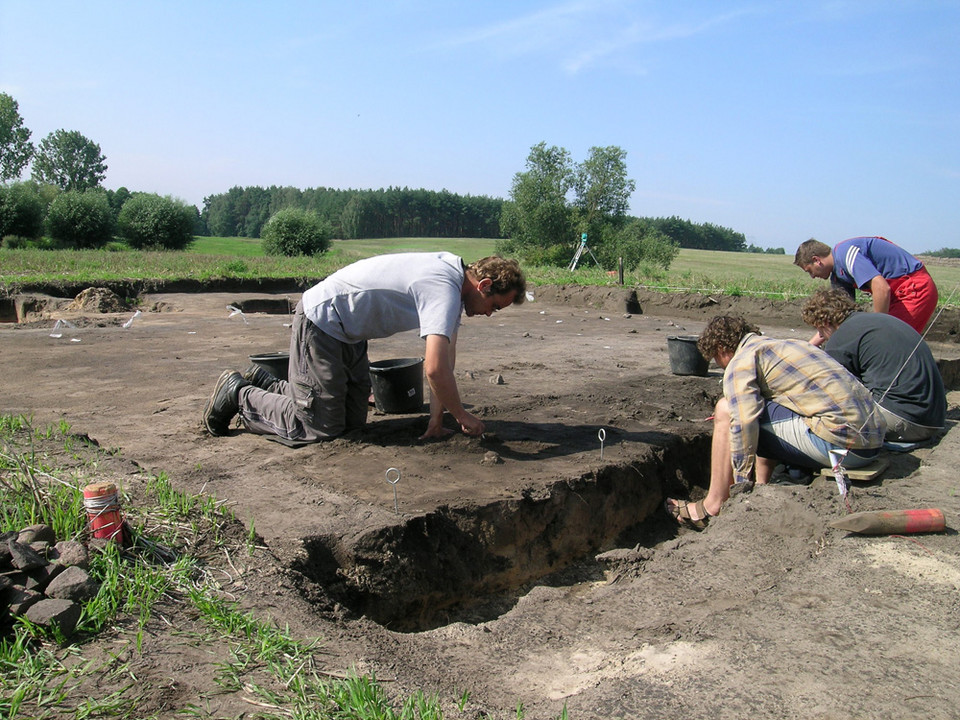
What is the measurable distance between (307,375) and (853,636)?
10.8ft

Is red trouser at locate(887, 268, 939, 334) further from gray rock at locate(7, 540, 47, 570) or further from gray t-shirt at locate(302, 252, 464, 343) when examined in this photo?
gray rock at locate(7, 540, 47, 570)

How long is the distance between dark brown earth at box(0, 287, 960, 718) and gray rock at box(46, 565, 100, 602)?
31 cm

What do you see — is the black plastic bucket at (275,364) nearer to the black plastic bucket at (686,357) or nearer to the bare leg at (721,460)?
the bare leg at (721,460)

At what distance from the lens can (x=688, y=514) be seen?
4484 millimetres

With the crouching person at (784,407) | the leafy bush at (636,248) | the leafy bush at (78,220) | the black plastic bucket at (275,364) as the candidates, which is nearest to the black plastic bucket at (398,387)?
the black plastic bucket at (275,364)

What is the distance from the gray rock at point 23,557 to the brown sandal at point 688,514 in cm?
355

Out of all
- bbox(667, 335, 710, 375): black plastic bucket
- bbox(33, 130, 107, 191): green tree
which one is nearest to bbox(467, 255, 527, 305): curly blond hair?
bbox(667, 335, 710, 375): black plastic bucket

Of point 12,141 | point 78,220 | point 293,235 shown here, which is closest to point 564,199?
point 293,235

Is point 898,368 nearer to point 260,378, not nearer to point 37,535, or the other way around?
point 260,378

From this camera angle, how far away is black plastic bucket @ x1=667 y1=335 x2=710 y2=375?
750cm

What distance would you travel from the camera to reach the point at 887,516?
3344mm

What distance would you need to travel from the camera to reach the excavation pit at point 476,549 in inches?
128

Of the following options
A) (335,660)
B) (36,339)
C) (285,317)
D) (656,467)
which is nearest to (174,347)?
(36,339)

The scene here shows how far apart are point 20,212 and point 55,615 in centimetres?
4253
